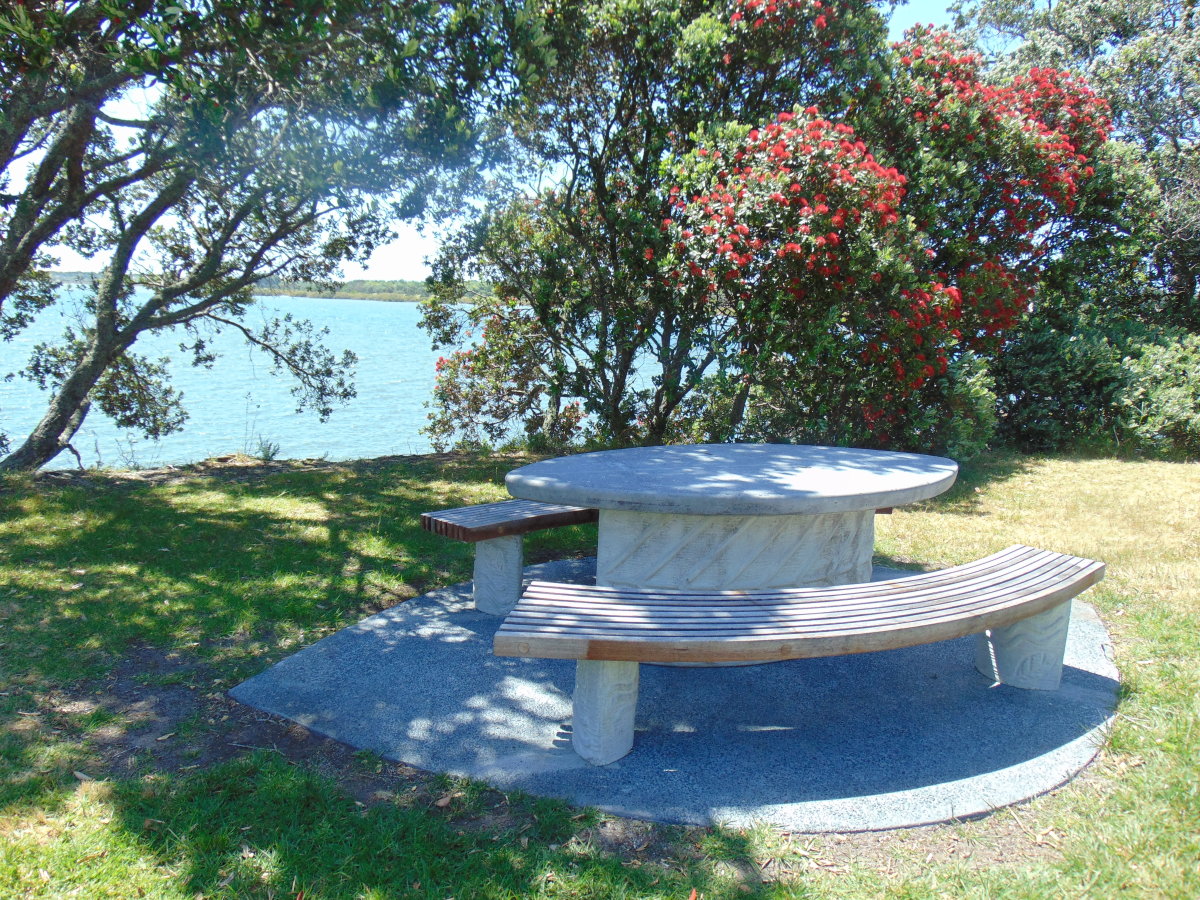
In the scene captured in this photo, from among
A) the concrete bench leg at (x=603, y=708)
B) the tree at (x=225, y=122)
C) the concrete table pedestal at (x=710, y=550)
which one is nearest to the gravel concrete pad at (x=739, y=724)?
the concrete bench leg at (x=603, y=708)

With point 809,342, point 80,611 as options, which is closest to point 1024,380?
point 809,342

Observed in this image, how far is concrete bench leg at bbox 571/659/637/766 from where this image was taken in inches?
116

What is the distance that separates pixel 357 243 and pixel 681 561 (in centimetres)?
641

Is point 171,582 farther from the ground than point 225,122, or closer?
closer

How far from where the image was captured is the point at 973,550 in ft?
19.6

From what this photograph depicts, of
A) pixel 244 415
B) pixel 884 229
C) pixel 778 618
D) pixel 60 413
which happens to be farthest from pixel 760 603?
pixel 244 415

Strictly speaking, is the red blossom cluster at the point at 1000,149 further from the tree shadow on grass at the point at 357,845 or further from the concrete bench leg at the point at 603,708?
the tree shadow on grass at the point at 357,845

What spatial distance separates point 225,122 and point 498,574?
325 cm

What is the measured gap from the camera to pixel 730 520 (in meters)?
3.89

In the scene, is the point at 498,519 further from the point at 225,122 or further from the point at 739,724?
the point at 225,122

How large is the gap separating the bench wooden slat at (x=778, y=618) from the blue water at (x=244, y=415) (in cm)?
755

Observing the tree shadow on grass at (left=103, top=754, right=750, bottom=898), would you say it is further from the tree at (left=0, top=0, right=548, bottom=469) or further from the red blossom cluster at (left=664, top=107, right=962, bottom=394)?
the red blossom cluster at (left=664, top=107, right=962, bottom=394)

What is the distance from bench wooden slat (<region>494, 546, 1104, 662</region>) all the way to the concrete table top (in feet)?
1.47

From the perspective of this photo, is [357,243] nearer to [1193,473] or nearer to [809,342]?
[809,342]
